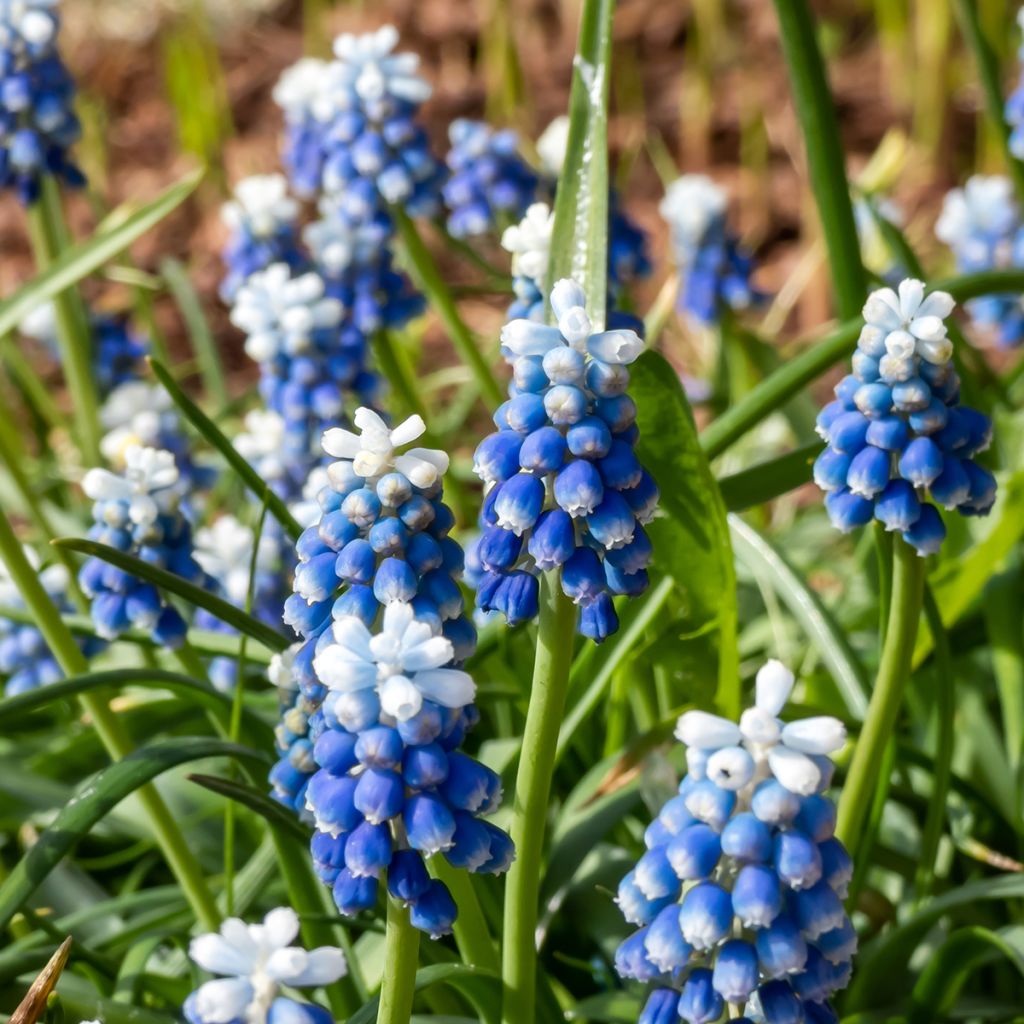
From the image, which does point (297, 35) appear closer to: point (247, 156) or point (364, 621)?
point (247, 156)

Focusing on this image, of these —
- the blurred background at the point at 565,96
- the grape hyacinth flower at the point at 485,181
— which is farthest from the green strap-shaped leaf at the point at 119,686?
the blurred background at the point at 565,96

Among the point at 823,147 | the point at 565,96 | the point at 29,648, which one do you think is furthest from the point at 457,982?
the point at 565,96

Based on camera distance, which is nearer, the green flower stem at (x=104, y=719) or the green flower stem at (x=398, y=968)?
the green flower stem at (x=398, y=968)

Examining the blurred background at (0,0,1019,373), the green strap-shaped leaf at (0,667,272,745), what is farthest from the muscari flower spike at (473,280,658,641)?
the blurred background at (0,0,1019,373)

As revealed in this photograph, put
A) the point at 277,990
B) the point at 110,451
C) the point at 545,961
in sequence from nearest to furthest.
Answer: the point at 277,990 → the point at 545,961 → the point at 110,451

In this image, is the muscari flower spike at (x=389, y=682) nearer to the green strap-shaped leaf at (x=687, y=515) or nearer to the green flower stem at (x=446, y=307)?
the green strap-shaped leaf at (x=687, y=515)

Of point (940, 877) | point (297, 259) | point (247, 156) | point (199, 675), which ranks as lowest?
point (940, 877)

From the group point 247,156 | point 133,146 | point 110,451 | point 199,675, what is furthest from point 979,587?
point 133,146

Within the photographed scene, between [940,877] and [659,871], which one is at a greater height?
[659,871]
